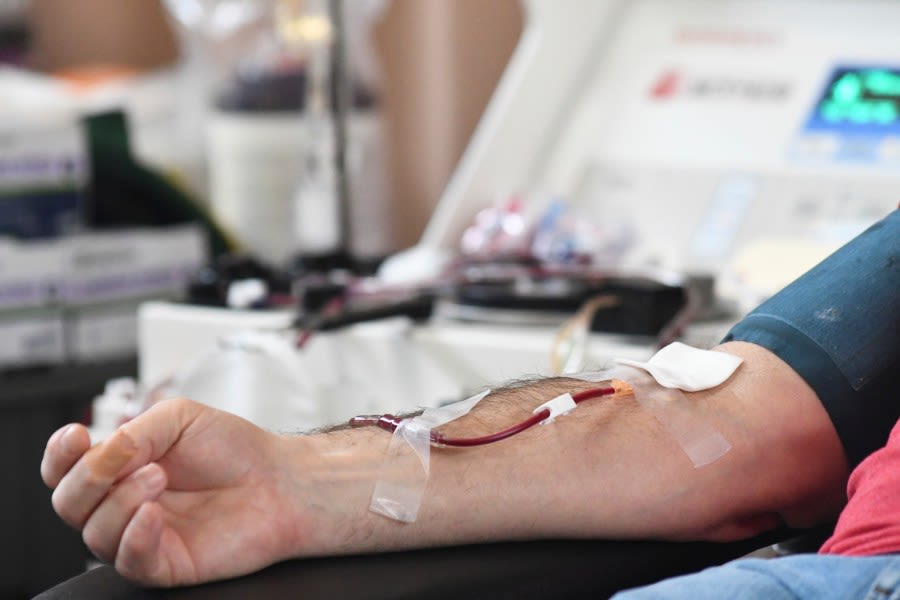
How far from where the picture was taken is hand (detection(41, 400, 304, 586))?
2.40ft

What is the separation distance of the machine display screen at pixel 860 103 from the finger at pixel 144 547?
112 centimetres

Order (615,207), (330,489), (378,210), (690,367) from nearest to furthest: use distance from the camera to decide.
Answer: (330,489)
(690,367)
(615,207)
(378,210)

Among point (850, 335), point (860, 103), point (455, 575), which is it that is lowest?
point (455, 575)

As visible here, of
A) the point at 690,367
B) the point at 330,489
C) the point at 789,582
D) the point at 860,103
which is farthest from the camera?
the point at 860,103

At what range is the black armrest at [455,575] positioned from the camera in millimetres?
743

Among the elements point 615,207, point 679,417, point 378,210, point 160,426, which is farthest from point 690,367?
point 378,210

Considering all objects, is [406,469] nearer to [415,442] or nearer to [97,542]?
[415,442]

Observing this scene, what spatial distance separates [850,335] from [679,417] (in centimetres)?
14

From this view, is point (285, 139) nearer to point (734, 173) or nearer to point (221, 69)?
point (221, 69)

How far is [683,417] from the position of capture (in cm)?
89

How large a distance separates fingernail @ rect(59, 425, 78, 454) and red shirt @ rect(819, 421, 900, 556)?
0.45m

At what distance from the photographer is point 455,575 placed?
0.77m

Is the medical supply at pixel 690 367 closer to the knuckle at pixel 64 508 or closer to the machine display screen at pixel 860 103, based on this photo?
the knuckle at pixel 64 508

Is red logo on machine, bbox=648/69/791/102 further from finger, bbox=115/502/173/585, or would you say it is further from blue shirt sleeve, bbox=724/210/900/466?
finger, bbox=115/502/173/585
